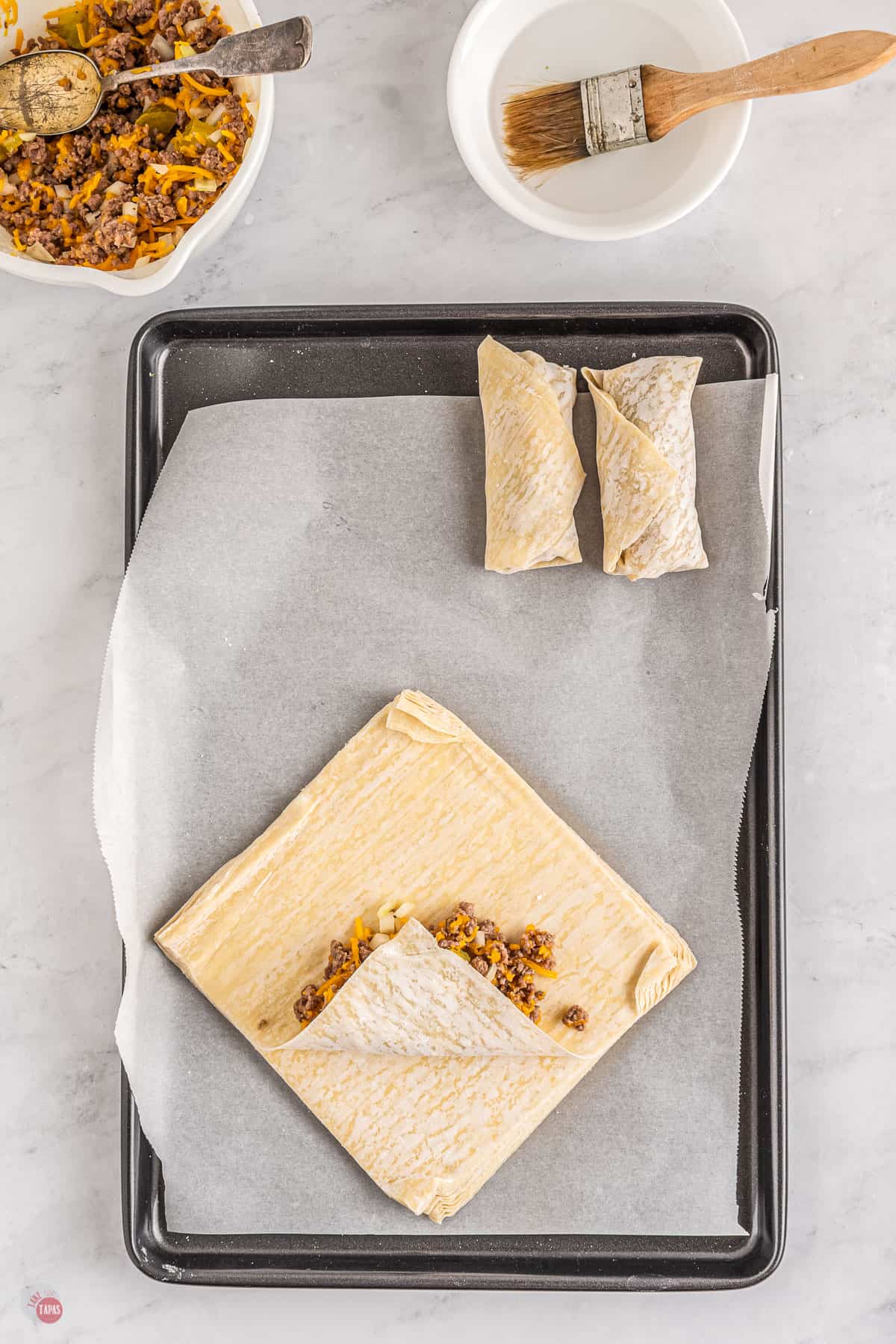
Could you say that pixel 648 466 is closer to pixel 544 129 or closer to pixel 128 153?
pixel 544 129

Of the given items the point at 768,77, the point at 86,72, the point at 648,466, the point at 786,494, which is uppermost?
the point at 86,72

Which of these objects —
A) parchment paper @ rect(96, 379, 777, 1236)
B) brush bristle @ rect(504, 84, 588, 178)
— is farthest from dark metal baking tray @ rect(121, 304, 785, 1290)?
brush bristle @ rect(504, 84, 588, 178)

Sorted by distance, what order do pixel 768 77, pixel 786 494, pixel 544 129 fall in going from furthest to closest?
pixel 786 494, pixel 544 129, pixel 768 77

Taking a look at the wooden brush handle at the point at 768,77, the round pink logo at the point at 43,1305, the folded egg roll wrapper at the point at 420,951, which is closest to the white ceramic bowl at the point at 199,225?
the wooden brush handle at the point at 768,77

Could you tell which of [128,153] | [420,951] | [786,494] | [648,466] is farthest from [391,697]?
[128,153]

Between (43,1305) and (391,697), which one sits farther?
(43,1305)

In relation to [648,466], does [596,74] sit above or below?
above

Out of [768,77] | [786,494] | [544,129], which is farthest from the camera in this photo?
[786,494]

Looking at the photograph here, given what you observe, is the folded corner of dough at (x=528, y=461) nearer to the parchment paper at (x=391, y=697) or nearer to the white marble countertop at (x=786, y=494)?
the parchment paper at (x=391, y=697)
